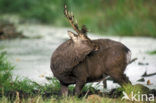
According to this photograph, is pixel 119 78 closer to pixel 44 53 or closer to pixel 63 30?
pixel 44 53

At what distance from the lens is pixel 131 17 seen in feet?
33.6

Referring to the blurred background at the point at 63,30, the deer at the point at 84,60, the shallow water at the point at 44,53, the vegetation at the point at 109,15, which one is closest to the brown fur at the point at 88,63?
the deer at the point at 84,60

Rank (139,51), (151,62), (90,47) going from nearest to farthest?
(90,47)
(151,62)
(139,51)

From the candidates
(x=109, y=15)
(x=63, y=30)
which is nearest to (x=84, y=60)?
(x=109, y=15)

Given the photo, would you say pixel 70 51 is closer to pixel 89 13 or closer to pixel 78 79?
pixel 78 79

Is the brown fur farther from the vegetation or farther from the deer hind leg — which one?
the vegetation

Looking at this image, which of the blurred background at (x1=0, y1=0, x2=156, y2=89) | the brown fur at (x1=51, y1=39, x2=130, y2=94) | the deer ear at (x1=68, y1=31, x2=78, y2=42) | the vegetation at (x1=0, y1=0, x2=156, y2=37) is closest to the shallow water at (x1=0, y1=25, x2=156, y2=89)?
the blurred background at (x1=0, y1=0, x2=156, y2=89)

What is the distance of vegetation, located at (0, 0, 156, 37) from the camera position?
9977 mm

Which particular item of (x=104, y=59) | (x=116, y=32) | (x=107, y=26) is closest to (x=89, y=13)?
(x=107, y=26)

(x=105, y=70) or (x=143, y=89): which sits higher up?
(x=105, y=70)

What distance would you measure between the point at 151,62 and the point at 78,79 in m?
2.62

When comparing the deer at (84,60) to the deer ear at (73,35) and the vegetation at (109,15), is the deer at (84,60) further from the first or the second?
the vegetation at (109,15)

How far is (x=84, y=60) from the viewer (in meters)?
4.05

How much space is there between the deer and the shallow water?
0.65m
